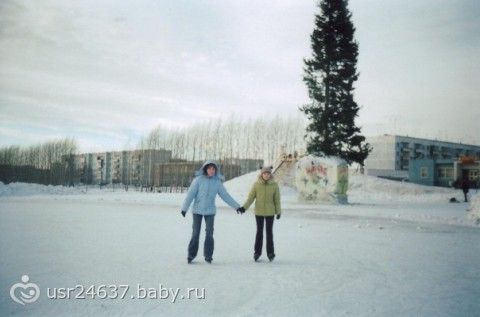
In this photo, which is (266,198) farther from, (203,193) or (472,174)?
(472,174)

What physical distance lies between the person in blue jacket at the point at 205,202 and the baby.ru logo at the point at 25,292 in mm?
2746

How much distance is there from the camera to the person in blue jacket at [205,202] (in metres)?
7.48

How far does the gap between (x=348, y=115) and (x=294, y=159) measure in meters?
13.0

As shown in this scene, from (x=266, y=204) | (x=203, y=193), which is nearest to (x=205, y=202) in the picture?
(x=203, y=193)

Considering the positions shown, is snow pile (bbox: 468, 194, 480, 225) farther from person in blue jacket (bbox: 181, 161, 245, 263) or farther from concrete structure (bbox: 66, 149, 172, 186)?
concrete structure (bbox: 66, 149, 172, 186)

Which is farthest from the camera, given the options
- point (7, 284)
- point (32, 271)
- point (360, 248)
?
point (360, 248)

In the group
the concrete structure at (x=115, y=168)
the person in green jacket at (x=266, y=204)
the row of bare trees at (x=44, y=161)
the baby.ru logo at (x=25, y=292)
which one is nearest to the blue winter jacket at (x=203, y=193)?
the person in green jacket at (x=266, y=204)

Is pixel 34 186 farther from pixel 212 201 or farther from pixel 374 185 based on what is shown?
pixel 212 201

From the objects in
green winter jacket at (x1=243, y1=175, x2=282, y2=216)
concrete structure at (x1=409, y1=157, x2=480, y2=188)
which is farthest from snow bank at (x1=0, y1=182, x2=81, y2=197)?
concrete structure at (x1=409, y1=157, x2=480, y2=188)

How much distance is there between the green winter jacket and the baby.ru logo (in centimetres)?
388

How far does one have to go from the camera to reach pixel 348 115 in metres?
32.0

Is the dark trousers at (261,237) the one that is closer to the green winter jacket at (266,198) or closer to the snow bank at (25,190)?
the green winter jacket at (266,198)

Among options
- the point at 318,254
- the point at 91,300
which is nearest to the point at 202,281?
the point at 91,300

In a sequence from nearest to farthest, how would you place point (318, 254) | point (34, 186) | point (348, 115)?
1. point (318, 254)
2. point (348, 115)
3. point (34, 186)
